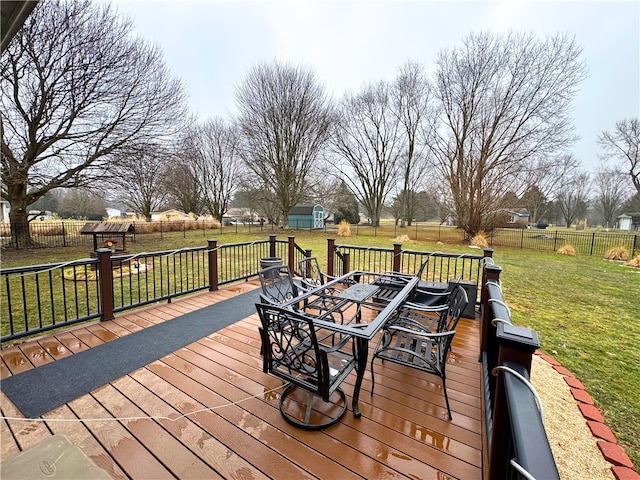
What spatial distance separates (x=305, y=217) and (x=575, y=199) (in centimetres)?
3181

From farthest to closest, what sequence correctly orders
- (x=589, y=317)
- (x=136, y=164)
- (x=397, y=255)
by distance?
1. (x=136, y=164)
2. (x=397, y=255)
3. (x=589, y=317)

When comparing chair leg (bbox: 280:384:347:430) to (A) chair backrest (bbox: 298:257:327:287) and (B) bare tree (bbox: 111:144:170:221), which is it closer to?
(A) chair backrest (bbox: 298:257:327:287)

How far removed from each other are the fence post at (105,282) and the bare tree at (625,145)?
27.3 m

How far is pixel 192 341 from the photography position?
11.0 ft

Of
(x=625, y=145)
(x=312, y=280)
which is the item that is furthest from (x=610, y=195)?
(x=312, y=280)

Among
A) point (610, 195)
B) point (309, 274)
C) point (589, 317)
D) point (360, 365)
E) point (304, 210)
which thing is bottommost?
point (589, 317)

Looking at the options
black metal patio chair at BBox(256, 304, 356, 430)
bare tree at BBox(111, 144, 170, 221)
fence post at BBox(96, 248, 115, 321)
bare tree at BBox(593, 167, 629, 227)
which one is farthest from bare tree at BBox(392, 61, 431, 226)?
bare tree at BBox(593, 167, 629, 227)

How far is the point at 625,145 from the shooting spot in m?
18.8

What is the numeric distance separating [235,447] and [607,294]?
27.8 ft

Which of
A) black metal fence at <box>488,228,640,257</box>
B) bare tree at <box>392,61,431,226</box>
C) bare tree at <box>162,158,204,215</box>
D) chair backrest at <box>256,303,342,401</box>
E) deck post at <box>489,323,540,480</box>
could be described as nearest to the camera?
deck post at <box>489,323,540,480</box>

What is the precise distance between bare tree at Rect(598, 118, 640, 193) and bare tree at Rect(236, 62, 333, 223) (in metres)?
18.4

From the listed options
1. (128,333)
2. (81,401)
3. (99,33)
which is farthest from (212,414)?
(99,33)

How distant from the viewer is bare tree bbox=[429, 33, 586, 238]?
13102 millimetres

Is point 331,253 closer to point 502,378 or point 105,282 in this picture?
point 105,282
